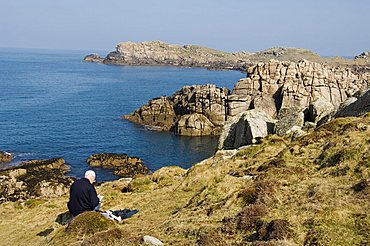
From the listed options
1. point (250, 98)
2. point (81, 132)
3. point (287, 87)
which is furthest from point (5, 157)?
point (287, 87)

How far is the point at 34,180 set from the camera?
208ft

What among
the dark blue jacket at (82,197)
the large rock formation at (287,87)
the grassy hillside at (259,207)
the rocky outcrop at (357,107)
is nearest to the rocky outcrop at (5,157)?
the grassy hillside at (259,207)

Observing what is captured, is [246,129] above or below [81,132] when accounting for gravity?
above

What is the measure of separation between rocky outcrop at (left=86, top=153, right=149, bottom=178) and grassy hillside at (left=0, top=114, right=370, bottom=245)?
1553 inches

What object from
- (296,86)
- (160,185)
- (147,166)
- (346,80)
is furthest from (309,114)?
(346,80)

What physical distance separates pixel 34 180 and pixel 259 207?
55.8 m

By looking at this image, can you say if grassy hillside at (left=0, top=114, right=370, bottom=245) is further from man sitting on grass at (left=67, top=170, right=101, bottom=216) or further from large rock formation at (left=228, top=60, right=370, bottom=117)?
large rock formation at (left=228, top=60, right=370, bottom=117)

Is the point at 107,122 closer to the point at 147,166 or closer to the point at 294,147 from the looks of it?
the point at 147,166

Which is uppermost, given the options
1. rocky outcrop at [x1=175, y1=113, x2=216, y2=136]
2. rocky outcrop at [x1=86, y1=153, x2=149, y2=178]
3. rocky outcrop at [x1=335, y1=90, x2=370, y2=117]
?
rocky outcrop at [x1=335, y1=90, x2=370, y2=117]

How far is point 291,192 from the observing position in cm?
1800

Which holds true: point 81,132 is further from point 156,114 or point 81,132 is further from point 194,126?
point 194,126

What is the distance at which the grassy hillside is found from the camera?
1340 centimetres

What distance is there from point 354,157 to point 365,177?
9.88 feet

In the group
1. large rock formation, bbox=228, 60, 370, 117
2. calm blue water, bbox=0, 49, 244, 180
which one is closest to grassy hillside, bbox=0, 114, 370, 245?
calm blue water, bbox=0, 49, 244, 180
